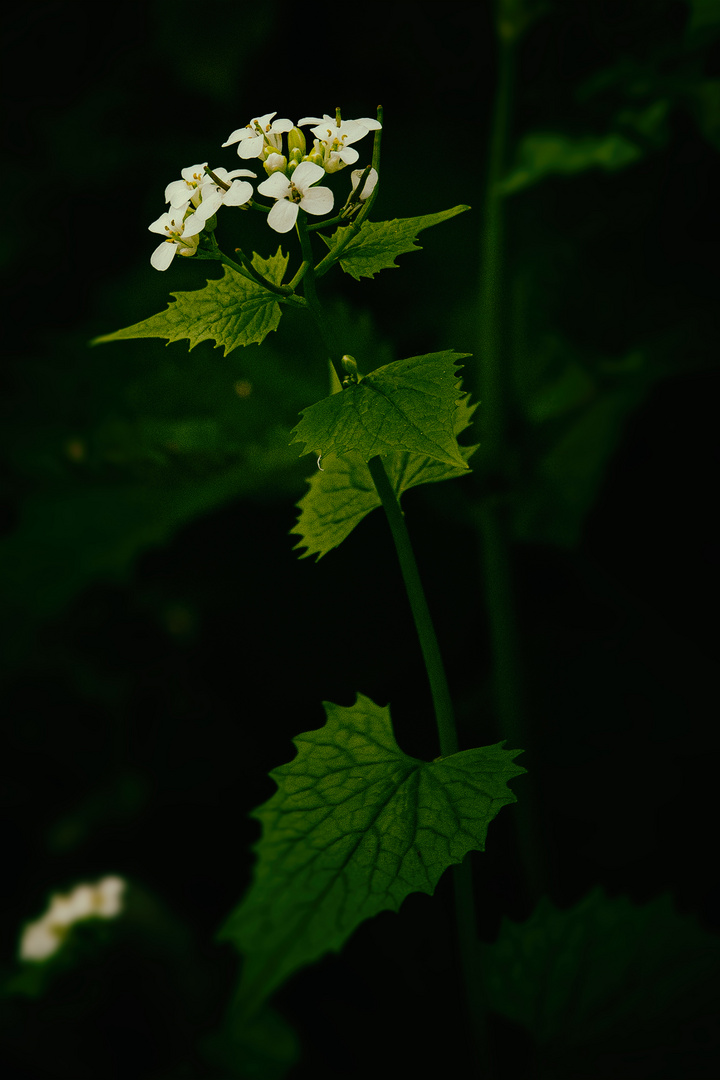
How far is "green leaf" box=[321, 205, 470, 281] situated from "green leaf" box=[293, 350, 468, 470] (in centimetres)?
9

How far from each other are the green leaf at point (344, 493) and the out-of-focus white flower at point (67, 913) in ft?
3.17

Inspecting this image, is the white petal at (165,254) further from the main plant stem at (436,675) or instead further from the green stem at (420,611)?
the green stem at (420,611)

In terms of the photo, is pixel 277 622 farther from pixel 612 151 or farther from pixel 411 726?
pixel 612 151

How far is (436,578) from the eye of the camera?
1584mm

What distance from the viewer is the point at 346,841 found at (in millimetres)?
710

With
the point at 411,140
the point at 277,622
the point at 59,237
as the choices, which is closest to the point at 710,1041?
the point at 277,622

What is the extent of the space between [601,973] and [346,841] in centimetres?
46

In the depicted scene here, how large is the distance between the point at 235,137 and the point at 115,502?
900 millimetres

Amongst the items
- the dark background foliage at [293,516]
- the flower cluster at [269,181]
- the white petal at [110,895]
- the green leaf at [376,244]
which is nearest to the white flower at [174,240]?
the flower cluster at [269,181]

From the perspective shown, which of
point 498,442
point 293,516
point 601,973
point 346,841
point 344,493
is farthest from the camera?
point 293,516

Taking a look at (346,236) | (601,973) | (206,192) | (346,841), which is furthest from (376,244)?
(601,973)

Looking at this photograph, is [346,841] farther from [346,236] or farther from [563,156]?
[563,156]

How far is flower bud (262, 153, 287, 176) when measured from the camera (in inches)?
24.8

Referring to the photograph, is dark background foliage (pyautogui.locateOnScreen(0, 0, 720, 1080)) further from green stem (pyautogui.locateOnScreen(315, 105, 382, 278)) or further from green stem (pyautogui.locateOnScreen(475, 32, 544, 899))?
green stem (pyautogui.locateOnScreen(315, 105, 382, 278))
